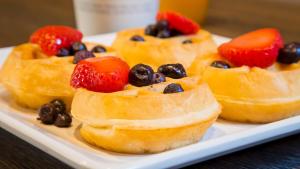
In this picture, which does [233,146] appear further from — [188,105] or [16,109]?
[16,109]

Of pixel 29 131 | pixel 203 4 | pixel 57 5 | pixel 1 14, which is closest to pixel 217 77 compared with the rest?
pixel 29 131

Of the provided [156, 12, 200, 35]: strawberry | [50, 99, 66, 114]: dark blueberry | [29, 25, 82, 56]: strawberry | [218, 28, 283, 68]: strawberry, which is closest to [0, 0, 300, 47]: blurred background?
[156, 12, 200, 35]: strawberry

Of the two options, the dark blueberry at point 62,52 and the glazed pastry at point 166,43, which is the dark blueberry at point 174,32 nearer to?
the glazed pastry at point 166,43

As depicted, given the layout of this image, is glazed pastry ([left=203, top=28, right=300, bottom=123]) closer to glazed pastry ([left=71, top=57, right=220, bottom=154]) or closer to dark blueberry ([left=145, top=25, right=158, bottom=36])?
glazed pastry ([left=71, top=57, right=220, bottom=154])

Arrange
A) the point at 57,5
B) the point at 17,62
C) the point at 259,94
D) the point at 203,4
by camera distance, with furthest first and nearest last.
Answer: the point at 57,5
the point at 203,4
the point at 17,62
the point at 259,94

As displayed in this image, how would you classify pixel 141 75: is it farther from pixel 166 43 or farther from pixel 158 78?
pixel 166 43

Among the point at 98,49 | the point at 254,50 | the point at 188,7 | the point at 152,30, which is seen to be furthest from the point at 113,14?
the point at 254,50

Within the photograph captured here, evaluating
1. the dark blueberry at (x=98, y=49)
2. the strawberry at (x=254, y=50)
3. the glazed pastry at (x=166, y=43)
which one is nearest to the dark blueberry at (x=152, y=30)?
the glazed pastry at (x=166, y=43)
